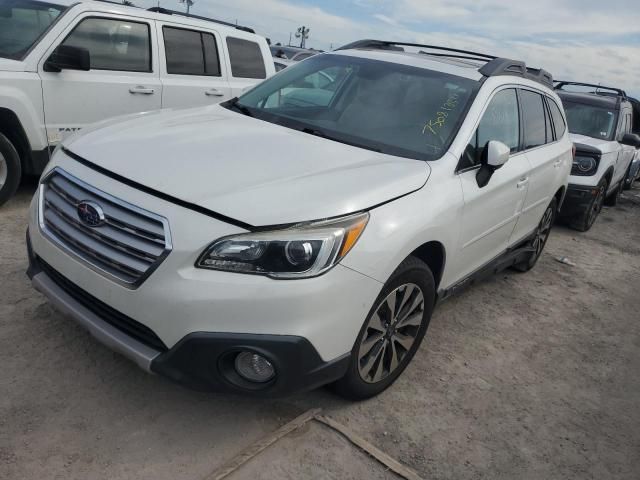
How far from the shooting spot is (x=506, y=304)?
15.3ft

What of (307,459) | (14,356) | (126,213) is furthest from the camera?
(14,356)

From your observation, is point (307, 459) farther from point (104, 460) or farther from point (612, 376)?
point (612, 376)

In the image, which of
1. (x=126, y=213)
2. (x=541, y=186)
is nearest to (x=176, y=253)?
(x=126, y=213)

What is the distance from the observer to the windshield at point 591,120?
8.30 metres

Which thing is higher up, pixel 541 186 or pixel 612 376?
pixel 541 186

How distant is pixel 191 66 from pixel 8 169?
2.15m

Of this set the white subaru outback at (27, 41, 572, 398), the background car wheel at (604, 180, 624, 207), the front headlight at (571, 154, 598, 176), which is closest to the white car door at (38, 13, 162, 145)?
the white subaru outback at (27, 41, 572, 398)

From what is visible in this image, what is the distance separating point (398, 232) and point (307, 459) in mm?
1098

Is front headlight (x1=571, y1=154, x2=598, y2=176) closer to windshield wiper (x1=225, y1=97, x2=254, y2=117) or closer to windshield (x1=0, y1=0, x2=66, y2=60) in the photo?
windshield wiper (x1=225, y1=97, x2=254, y2=117)

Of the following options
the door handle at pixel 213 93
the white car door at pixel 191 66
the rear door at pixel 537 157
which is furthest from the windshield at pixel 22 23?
the rear door at pixel 537 157

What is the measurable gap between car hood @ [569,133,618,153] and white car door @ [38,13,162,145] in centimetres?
558

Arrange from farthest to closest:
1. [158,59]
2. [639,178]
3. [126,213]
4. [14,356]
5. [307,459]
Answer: [639,178] → [158,59] → [14,356] → [307,459] → [126,213]

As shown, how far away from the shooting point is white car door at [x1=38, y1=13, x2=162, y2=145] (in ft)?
16.0

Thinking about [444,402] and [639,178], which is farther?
[639,178]
